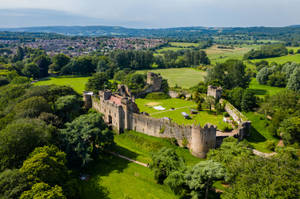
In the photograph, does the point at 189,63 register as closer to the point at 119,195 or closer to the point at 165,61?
the point at 165,61

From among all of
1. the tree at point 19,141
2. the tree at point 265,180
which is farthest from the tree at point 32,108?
the tree at point 265,180

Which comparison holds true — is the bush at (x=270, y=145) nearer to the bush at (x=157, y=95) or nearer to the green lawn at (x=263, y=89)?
the green lawn at (x=263, y=89)

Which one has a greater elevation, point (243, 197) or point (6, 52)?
point (6, 52)

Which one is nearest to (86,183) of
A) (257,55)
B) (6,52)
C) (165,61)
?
(165,61)

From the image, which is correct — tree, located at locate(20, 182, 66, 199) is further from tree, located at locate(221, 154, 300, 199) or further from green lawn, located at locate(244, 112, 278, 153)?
green lawn, located at locate(244, 112, 278, 153)

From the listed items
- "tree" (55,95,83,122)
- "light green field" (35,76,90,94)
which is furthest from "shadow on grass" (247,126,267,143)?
"light green field" (35,76,90,94)
